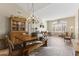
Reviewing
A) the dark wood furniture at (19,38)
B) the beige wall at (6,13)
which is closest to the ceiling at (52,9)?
the beige wall at (6,13)

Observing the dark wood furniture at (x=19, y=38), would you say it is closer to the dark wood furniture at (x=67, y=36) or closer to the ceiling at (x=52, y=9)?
the ceiling at (x=52, y=9)

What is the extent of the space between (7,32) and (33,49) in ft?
1.83

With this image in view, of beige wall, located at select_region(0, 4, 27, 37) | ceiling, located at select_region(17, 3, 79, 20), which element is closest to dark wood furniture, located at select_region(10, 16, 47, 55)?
beige wall, located at select_region(0, 4, 27, 37)

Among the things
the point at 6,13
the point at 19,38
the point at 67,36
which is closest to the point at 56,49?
the point at 67,36

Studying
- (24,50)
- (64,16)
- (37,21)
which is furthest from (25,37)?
(64,16)

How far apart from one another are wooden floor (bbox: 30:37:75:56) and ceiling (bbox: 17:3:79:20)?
45 cm

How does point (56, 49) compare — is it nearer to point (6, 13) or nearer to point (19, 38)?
point (19, 38)

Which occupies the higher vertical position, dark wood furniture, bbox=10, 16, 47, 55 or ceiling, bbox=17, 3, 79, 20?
ceiling, bbox=17, 3, 79, 20

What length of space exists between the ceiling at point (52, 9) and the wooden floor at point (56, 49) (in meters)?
0.45

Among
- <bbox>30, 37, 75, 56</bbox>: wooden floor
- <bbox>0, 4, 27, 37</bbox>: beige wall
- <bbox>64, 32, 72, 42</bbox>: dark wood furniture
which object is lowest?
<bbox>30, 37, 75, 56</bbox>: wooden floor

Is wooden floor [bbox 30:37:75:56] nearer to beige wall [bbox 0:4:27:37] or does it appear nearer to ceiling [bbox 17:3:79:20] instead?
ceiling [bbox 17:3:79:20]

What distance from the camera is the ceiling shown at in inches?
73.2

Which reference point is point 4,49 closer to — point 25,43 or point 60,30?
point 25,43

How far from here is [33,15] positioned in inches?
73.8
